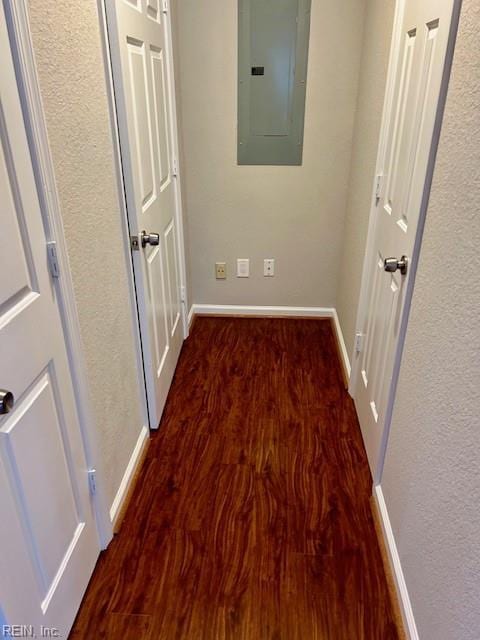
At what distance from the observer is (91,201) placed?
4.62ft

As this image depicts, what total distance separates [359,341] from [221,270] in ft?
4.02

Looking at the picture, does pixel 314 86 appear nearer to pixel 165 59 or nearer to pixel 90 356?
pixel 165 59

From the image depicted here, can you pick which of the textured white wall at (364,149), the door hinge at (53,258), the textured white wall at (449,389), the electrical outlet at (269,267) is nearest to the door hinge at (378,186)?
the textured white wall at (364,149)

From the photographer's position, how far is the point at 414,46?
1.55 meters

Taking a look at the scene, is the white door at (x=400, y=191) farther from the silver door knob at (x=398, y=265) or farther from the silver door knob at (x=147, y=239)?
the silver door knob at (x=147, y=239)

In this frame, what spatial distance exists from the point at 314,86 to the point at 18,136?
213 centimetres

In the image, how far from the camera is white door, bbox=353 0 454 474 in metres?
1.34

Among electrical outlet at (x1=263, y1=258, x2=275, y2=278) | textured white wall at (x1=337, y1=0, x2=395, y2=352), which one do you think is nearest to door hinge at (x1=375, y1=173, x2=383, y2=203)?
textured white wall at (x1=337, y1=0, x2=395, y2=352)

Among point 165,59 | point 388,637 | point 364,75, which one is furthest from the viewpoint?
point 364,75

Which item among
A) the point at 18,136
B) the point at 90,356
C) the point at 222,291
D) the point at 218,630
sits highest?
→ the point at 18,136

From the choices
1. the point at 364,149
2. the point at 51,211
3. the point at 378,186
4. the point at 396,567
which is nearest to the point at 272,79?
the point at 364,149

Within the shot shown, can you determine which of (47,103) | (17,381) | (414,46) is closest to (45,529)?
(17,381)

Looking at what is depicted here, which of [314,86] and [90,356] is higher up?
[314,86]

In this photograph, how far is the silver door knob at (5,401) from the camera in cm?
93
